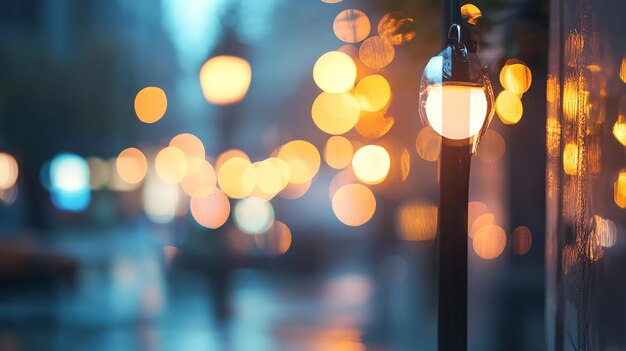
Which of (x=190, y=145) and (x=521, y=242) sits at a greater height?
(x=190, y=145)

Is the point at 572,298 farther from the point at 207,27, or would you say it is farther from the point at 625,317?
the point at 207,27

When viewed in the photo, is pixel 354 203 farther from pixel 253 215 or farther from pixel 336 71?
pixel 336 71

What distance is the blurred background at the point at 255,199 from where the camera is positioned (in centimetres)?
1219

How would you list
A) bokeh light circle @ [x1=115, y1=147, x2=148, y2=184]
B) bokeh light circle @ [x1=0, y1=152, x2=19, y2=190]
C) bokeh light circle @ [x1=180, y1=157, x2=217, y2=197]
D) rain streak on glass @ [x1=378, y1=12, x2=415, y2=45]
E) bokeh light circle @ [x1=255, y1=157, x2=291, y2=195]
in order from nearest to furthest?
rain streak on glass @ [x1=378, y1=12, x2=415, y2=45], bokeh light circle @ [x1=0, y1=152, x2=19, y2=190], bokeh light circle @ [x1=115, y1=147, x2=148, y2=184], bokeh light circle @ [x1=255, y1=157, x2=291, y2=195], bokeh light circle @ [x1=180, y1=157, x2=217, y2=197]

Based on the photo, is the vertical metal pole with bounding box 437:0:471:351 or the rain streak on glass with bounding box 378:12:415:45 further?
the rain streak on glass with bounding box 378:12:415:45

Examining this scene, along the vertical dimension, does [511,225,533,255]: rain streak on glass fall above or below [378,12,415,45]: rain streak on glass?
below

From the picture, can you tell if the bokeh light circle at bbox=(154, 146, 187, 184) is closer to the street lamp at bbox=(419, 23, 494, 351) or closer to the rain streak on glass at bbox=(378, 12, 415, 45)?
the rain streak on glass at bbox=(378, 12, 415, 45)

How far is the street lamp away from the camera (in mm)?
4816

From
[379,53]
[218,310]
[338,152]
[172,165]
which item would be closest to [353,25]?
[379,53]

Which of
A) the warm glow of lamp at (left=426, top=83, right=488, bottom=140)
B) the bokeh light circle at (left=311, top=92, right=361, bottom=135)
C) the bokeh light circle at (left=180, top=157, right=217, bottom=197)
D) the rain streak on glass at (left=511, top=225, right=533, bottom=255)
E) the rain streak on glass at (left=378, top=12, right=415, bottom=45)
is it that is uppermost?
the bokeh light circle at (left=311, top=92, right=361, bottom=135)

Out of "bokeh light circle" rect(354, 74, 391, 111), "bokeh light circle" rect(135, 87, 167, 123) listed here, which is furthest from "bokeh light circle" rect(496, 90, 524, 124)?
"bokeh light circle" rect(135, 87, 167, 123)

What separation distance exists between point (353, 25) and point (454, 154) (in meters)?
12.3

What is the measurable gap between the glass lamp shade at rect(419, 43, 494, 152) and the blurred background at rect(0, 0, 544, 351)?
6.35 feet

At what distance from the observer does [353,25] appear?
16.9 meters
